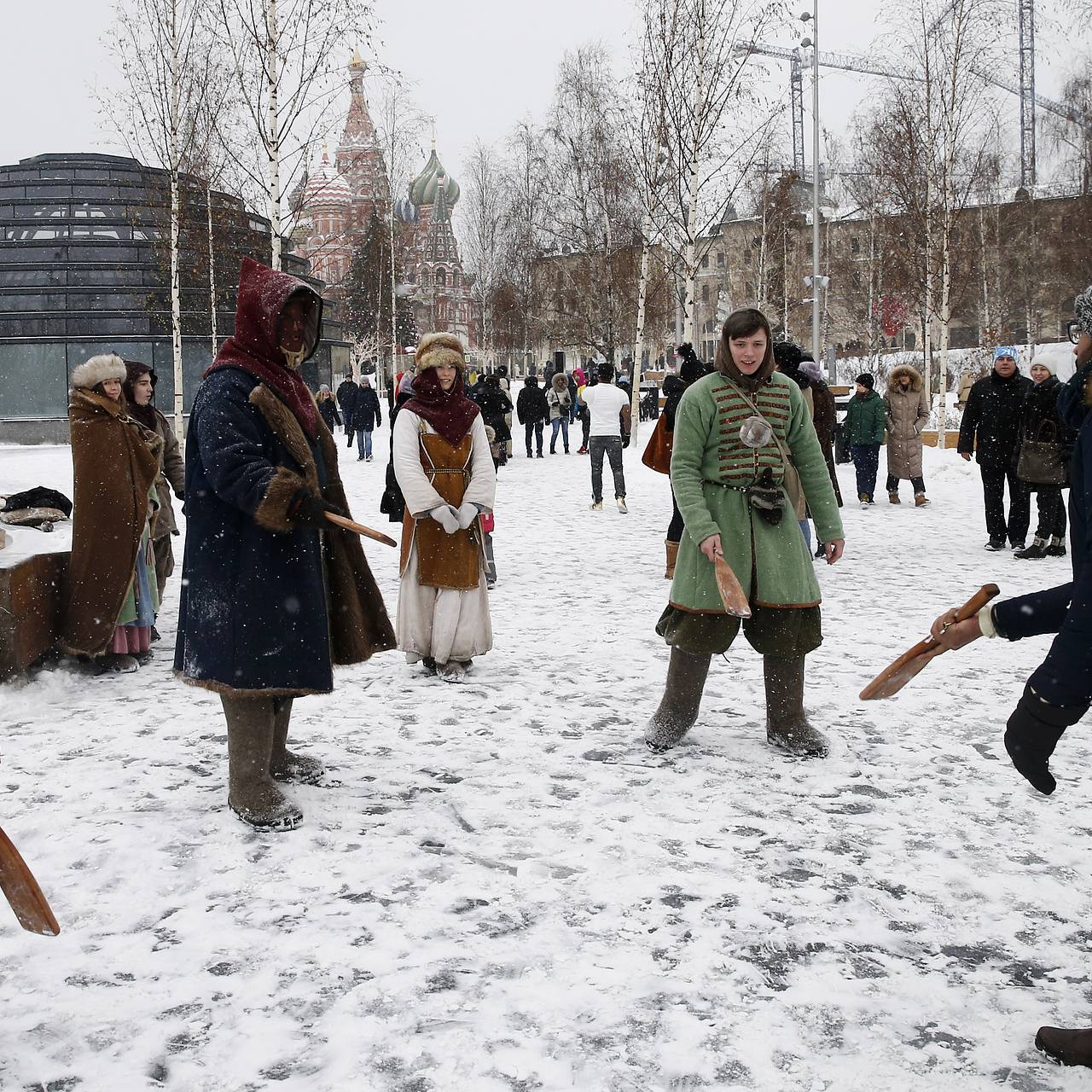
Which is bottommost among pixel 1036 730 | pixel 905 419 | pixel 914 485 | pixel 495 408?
pixel 1036 730

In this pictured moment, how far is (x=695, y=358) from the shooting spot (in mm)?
9289

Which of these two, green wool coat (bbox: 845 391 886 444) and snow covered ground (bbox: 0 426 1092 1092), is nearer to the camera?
snow covered ground (bbox: 0 426 1092 1092)

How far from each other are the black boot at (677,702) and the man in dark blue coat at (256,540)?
5.04ft

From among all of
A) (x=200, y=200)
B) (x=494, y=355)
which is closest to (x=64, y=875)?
(x=200, y=200)

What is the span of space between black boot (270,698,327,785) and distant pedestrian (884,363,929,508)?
10233 mm

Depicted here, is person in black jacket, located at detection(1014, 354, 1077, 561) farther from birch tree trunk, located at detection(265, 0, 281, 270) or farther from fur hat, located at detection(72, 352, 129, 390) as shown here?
Result: birch tree trunk, located at detection(265, 0, 281, 270)

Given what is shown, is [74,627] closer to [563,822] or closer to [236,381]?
[236,381]

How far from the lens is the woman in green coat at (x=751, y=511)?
439 cm

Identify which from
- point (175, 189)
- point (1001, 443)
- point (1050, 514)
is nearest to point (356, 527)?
point (1050, 514)

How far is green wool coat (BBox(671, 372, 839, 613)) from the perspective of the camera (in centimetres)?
439

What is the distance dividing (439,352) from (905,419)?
8661 millimetres

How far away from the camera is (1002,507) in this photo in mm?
10055

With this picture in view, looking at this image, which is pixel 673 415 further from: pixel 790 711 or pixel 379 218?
pixel 379 218

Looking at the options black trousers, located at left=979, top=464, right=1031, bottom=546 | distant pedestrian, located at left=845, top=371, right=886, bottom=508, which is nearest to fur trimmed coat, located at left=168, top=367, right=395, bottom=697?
black trousers, located at left=979, top=464, right=1031, bottom=546
